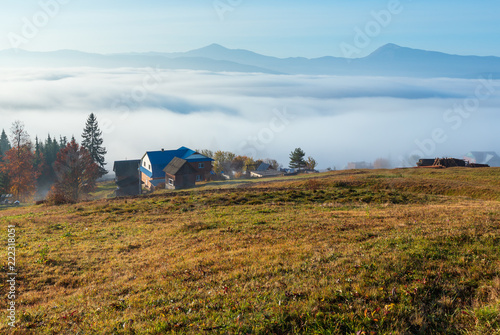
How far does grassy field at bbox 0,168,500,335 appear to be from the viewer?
757 cm

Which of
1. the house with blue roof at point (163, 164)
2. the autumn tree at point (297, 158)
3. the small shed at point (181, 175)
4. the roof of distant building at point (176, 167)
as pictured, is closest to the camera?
the small shed at point (181, 175)

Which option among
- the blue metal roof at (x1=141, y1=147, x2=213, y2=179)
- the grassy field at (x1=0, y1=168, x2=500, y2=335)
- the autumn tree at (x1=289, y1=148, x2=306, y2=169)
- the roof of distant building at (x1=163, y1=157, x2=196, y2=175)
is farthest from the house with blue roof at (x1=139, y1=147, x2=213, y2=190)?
the grassy field at (x1=0, y1=168, x2=500, y2=335)

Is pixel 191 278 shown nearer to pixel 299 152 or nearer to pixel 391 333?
pixel 391 333

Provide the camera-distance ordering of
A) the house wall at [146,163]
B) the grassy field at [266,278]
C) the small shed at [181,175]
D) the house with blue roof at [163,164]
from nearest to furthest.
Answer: the grassy field at [266,278]
the small shed at [181,175]
the house with blue roof at [163,164]
the house wall at [146,163]

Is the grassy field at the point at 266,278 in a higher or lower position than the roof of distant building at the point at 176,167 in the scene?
lower

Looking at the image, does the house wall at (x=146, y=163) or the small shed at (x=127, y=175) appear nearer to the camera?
the house wall at (x=146, y=163)

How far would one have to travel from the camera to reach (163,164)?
83.2m

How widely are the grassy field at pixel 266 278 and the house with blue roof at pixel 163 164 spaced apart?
2387 inches

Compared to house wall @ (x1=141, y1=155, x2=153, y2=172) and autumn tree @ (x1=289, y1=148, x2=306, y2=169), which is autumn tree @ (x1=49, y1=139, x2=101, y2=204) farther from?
autumn tree @ (x1=289, y1=148, x2=306, y2=169)

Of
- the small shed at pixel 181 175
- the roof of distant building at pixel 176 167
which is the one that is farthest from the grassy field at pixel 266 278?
the roof of distant building at pixel 176 167

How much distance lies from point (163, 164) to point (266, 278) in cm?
7634

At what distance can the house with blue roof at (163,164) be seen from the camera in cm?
8188

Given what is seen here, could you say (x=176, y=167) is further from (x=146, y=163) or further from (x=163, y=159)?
(x=146, y=163)

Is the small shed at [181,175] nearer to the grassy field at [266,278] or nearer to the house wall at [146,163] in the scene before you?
the house wall at [146,163]
